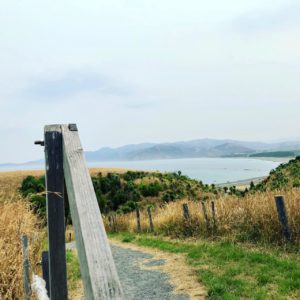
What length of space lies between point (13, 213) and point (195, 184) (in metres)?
52.2

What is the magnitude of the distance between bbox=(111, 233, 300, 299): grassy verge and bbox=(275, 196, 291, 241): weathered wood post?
0.69 m

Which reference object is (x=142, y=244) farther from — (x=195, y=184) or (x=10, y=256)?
(x=195, y=184)

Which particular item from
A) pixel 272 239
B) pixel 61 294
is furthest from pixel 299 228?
pixel 61 294

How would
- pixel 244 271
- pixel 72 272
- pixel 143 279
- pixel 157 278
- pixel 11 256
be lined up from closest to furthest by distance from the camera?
pixel 11 256
pixel 244 271
pixel 157 278
pixel 143 279
pixel 72 272

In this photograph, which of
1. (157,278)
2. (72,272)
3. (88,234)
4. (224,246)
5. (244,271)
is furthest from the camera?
(224,246)

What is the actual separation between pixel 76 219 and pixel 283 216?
9.64 meters

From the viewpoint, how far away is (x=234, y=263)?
9.40 meters

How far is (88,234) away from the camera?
1.71 m

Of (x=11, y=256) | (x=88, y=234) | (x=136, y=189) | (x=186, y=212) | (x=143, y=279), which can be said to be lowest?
(x=136, y=189)

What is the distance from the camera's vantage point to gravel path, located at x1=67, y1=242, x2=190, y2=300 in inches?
316

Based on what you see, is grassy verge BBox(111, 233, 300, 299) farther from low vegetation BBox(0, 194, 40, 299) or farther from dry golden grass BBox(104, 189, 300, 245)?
low vegetation BBox(0, 194, 40, 299)

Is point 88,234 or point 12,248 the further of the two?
point 12,248

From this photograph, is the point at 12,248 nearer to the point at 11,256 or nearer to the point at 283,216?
the point at 11,256

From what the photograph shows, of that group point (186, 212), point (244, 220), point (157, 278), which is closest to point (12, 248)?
point (157, 278)
